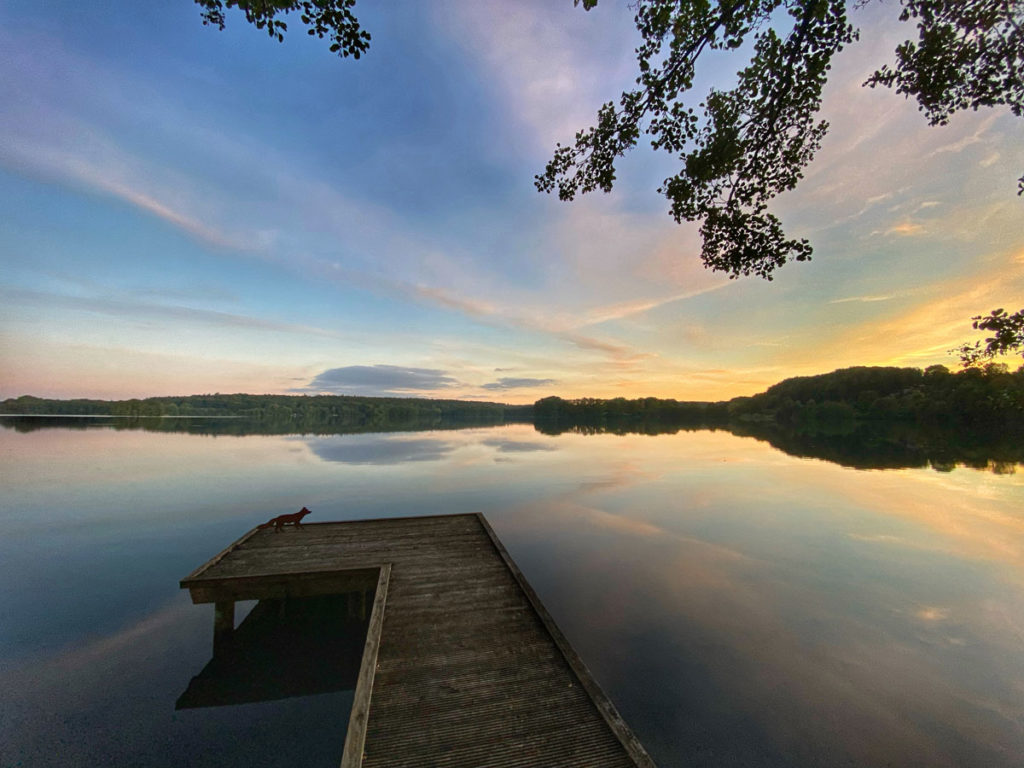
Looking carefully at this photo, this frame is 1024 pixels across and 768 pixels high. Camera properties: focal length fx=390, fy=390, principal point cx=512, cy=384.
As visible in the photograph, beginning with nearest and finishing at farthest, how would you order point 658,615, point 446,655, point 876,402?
point 446,655, point 658,615, point 876,402

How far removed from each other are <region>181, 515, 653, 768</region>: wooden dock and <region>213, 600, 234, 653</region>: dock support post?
0.06 feet

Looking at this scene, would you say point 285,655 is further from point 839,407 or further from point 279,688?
point 839,407

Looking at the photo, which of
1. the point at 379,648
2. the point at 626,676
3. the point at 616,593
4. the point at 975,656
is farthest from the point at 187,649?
the point at 975,656

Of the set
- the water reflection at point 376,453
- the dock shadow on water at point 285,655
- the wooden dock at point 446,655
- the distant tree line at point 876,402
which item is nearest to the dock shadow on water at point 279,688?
the dock shadow on water at point 285,655

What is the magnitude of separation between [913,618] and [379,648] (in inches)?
461

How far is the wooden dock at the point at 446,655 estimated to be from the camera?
12.3 ft

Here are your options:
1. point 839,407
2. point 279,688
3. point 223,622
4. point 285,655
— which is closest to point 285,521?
point 223,622

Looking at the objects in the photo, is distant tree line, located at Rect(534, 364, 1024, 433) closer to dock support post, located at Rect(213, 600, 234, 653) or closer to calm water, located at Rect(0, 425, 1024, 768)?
calm water, located at Rect(0, 425, 1024, 768)

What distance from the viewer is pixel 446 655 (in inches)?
204

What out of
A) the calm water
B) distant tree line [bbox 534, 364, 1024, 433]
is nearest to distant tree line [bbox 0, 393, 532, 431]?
distant tree line [bbox 534, 364, 1024, 433]

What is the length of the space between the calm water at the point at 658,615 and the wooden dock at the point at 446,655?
1531 mm

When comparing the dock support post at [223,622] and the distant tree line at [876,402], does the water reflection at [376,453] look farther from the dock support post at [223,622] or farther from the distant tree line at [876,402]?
the distant tree line at [876,402]

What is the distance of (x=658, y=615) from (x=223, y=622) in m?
9.03

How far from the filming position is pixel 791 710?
233 inches
